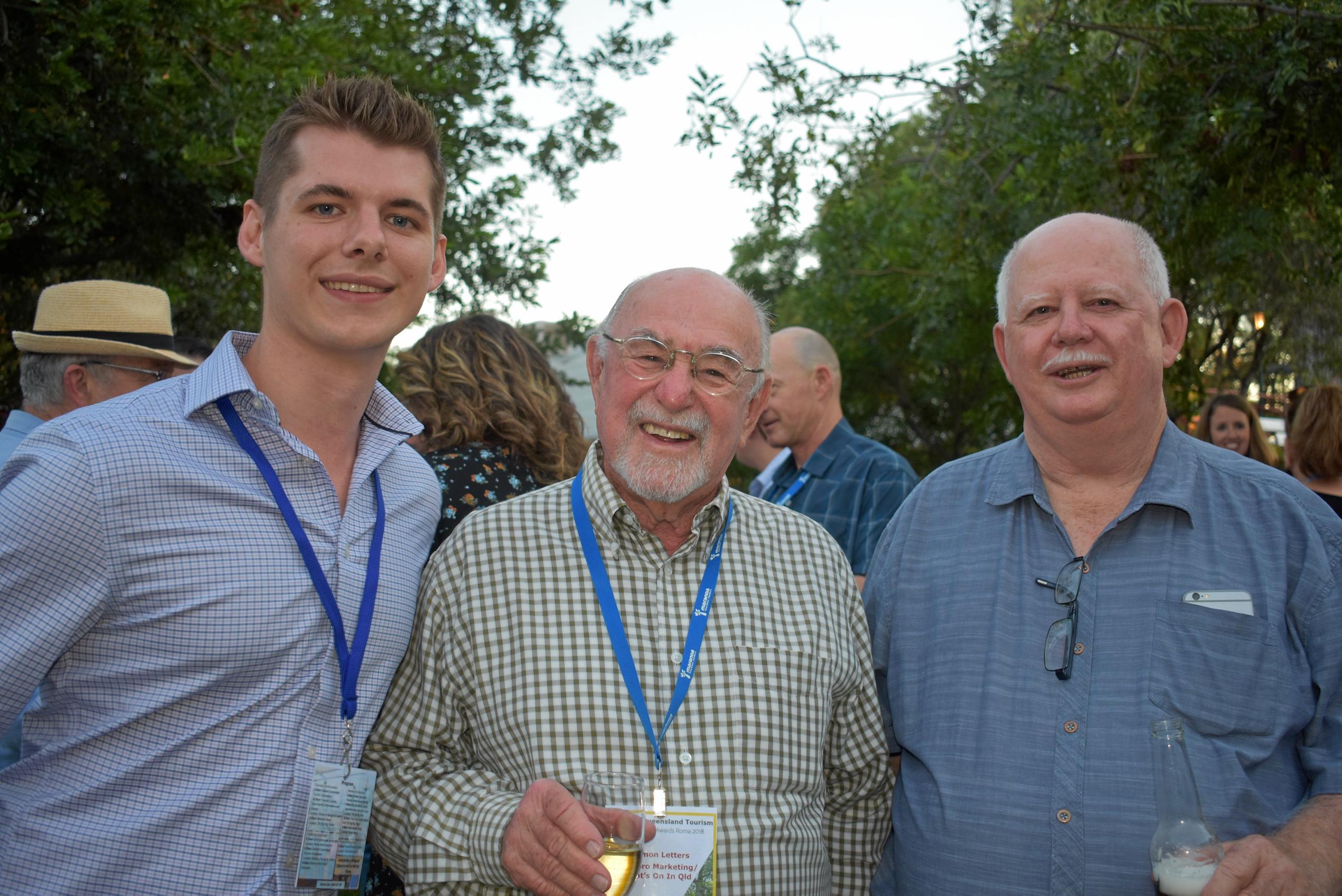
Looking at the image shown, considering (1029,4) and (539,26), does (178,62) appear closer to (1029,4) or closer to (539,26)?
(539,26)

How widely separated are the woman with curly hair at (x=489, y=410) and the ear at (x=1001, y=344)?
1569 millimetres

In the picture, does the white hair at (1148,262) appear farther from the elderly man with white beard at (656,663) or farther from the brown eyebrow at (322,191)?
the brown eyebrow at (322,191)

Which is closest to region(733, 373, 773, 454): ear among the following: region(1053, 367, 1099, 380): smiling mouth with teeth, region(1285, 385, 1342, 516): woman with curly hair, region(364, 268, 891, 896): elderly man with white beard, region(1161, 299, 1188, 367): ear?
region(364, 268, 891, 896): elderly man with white beard

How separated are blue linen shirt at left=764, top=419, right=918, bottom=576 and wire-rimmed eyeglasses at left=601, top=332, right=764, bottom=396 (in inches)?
86.7

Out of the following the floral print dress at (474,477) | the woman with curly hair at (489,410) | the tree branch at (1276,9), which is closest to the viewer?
the floral print dress at (474,477)

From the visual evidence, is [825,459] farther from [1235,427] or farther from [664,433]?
[1235,427]

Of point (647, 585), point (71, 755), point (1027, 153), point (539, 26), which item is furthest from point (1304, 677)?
point (539, 26)

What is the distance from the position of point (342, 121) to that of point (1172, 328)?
229cm

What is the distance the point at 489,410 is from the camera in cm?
374

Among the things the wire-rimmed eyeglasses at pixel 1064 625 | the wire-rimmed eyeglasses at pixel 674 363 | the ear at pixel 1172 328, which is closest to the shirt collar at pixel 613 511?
the wire-rimmed eyeglasses at pixel 674 363

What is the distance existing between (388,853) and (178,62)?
4.95m

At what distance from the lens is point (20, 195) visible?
234 inches

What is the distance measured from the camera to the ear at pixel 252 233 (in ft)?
8.44

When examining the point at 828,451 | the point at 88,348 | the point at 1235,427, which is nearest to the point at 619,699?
the point at 828,451
